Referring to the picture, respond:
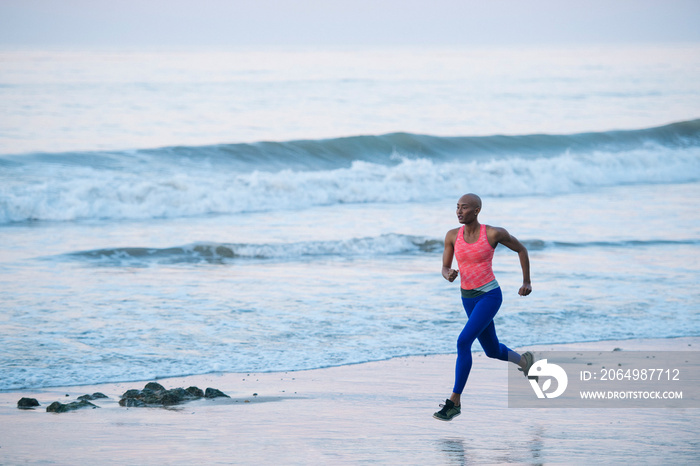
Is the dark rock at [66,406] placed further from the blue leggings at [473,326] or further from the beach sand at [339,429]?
the blue leggings at [473,326]

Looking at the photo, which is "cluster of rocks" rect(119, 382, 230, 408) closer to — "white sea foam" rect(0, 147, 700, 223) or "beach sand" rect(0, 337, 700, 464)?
"beach sand" rect(0, 337, 700, 464)

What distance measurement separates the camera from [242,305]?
34.7 ft

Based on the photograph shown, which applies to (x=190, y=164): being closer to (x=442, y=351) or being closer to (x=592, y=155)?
(x=592, y=155)

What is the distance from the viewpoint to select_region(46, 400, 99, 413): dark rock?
6176 mm

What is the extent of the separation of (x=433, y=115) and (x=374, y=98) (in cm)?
690

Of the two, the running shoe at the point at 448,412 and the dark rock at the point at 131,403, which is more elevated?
the running shoe at the point at 448,412

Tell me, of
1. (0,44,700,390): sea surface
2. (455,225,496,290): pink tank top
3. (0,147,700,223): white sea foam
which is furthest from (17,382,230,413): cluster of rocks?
(0,147,700,223): white sea foam

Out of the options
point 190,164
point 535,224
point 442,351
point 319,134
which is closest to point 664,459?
point 442,351

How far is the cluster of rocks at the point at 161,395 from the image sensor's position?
639 cm

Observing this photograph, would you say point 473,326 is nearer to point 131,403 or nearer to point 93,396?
point 131,403

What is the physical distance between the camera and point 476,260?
5996 mm

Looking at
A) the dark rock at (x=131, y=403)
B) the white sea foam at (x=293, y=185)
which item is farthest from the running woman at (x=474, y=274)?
the white sea foam at (x=293, y=185)

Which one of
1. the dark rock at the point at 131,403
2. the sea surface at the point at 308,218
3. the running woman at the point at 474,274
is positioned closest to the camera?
the running woman at the point at 474,274

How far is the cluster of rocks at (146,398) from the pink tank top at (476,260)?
2.17 metres
